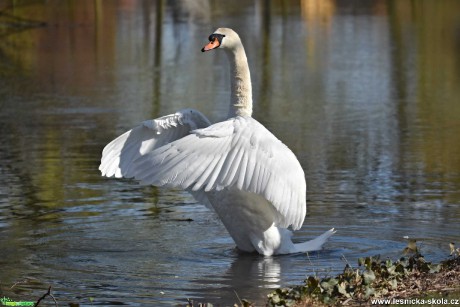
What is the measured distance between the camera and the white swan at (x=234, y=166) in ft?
29.5

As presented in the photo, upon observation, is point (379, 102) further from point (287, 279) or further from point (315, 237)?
point (287, 279)

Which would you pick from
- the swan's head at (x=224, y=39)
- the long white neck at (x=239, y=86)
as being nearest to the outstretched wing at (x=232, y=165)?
the long white neck at (x=239, y=86)

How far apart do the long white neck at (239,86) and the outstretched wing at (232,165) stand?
2.87 ft

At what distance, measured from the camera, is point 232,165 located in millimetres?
9039

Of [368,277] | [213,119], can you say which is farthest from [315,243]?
[213,119]

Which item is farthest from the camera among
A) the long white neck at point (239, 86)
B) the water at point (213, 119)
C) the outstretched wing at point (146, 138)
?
the long white neck at point (239, 86)

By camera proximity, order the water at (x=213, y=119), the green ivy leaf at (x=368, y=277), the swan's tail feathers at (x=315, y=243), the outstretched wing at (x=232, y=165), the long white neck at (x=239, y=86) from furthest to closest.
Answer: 1. the swan's tail feathers at (x=315, y=243)
2. the long white neck at (x=239, y=86)
3. the water at (x=213, y=119)
4. the outstretched wing at (x=232, y=165)
5. the green ivy leaf at (x=368, y=277)

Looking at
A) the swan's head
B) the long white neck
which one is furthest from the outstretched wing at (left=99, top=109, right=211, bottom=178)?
the swan's head

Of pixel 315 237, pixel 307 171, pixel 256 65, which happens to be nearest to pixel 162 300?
pixel 315 237

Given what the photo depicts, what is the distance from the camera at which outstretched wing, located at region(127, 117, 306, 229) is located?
894cm

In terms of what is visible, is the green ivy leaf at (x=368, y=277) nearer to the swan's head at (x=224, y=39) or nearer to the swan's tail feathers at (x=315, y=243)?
the swan's tail feathers at (x=315, y=243)

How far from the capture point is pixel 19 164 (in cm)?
1590

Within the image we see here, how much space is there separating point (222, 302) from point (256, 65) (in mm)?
21749

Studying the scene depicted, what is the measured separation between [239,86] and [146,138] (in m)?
0.98
